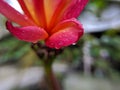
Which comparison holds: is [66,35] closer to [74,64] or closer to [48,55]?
[48,55]

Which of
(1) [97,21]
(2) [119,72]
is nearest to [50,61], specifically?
(2) [119,72]

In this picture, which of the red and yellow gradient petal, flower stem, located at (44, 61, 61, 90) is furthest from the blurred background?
the red and yellow gradient petal

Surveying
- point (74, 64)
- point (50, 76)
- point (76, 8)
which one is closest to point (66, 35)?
point (76, 8)

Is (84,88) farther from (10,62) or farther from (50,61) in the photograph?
(50,61)

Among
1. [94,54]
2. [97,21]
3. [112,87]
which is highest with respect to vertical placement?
[97,21]

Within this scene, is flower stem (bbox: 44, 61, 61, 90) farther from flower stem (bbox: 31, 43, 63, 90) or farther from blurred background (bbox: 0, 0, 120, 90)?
blurred background (bbox: 0, 0, 120, 90)

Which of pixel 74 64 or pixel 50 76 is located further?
pixel 74 64
